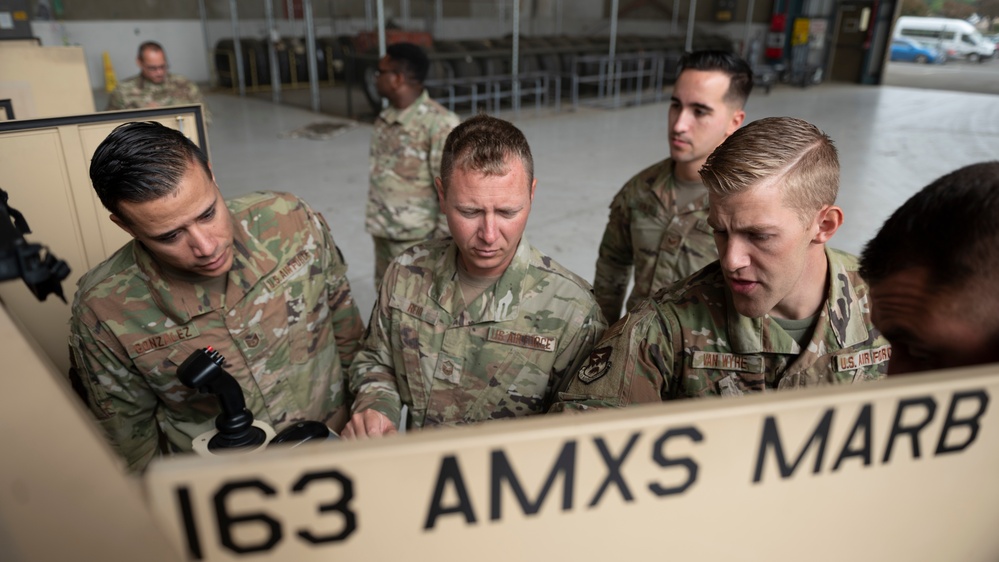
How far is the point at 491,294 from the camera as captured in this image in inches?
65.8

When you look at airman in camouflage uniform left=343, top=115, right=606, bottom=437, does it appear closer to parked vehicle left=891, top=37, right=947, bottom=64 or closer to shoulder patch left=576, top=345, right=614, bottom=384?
shoulder patch left=576, top=345, right=614, bottom=384

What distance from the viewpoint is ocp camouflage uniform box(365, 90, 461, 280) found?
347 cm

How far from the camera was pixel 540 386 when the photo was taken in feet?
5.48

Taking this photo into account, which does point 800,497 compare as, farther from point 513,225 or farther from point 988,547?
point 513,225

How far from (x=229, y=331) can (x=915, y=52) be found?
1056 inches

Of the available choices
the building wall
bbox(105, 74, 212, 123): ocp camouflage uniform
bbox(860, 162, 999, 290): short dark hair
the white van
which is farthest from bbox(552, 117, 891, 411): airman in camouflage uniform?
the white van

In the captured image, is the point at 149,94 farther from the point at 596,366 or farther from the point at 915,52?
the point at 915,52

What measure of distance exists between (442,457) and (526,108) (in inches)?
472

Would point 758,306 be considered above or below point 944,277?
below

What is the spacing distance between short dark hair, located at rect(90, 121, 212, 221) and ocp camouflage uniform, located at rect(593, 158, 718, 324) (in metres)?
1.48

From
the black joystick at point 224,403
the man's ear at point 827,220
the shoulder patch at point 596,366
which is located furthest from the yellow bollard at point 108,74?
the man's ear at point 827,220

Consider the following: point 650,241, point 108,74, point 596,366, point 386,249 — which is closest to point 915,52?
point 108,74

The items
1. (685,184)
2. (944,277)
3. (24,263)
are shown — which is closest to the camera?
(24,263)

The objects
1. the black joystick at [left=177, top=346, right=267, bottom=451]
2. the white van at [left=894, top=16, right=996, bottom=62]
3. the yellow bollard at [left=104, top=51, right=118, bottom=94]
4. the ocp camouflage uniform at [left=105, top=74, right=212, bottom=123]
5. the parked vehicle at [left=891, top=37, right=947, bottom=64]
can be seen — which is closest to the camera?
the black joystick at [left=177, top=346, right=267, bottom=451]
